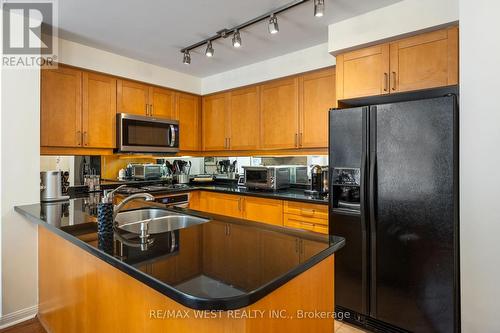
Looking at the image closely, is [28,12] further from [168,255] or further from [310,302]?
[310,302]

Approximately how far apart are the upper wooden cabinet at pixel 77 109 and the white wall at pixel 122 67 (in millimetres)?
105

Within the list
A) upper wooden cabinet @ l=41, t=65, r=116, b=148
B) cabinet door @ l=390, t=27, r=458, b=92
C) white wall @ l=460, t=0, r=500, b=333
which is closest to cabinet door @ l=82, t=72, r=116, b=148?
upper wooden cabinet @ l=41, t=65, r=116, b=148

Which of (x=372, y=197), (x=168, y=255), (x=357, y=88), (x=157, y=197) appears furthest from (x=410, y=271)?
(x=157, y=197)

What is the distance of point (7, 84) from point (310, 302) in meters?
2.68

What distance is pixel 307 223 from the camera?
271cm

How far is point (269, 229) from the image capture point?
149 cm

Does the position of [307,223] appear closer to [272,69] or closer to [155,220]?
[155,220]

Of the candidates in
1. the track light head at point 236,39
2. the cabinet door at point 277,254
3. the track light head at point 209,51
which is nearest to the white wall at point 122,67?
the track light head at point 209,51

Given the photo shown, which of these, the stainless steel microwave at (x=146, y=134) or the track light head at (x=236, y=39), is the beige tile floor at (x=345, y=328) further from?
the stainless steel microwave at (x=146, y=134)

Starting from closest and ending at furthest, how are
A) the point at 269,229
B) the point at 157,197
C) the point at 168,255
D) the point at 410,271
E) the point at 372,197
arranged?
the point at 168,255 → the point at 269,229 → the point at 410,271 → the point at 372,197 → the point at 157,197

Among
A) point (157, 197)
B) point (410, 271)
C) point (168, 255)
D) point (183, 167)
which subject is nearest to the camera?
point (168, 255)

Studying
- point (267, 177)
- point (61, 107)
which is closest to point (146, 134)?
point (61, 107)

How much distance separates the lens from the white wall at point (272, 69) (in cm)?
294

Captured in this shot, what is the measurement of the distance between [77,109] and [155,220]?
72.9 inches
